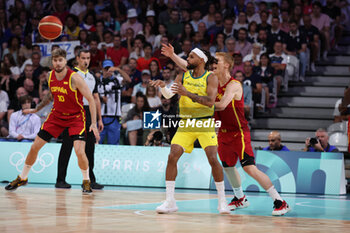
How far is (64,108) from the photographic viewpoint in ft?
32.5

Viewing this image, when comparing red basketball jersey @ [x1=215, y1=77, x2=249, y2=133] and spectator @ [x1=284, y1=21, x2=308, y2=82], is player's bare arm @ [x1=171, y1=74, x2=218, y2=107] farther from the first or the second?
spectator @ [x1=284, y1=21, x2=308, y2=82]

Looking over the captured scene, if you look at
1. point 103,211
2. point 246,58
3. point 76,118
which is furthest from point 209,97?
point 246,58

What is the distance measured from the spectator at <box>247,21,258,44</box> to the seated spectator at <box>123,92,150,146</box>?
444cm

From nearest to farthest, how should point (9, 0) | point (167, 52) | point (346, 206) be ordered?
point (167, 52) → point (346, 206) → point (9, 0)

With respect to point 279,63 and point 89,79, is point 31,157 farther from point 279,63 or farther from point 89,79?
point 279,63

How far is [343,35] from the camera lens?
19.2 metres

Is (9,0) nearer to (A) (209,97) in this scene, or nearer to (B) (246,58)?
(B) (246,58)

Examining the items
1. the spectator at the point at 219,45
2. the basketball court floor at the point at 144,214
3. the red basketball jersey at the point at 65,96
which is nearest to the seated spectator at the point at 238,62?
the spectator at the point at 219,45

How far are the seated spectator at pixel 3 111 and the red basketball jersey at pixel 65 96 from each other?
17.9 feet

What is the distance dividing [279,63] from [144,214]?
32.1ft

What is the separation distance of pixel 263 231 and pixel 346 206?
13.4 feet

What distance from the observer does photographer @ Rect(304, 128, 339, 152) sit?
1284 cm

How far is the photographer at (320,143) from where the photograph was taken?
12836 millimetres

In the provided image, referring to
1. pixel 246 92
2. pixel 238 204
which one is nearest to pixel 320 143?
pixel 246 92
